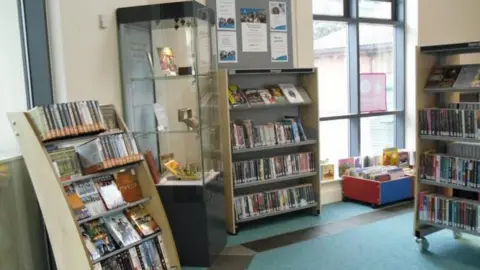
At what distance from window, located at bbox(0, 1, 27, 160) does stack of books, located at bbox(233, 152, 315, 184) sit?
7.29 ft

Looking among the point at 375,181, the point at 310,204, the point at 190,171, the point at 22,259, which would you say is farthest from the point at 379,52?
the point at 22,259

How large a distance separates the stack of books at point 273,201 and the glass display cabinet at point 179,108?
0.61 m

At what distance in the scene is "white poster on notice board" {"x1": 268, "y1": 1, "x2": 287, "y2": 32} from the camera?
5207 mm

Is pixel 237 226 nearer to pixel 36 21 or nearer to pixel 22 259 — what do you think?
pixel 22 259

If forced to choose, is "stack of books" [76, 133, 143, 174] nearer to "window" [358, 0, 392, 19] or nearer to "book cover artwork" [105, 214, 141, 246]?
"book cover artwork" [105, 214, 141, 246]

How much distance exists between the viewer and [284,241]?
441 centimetres

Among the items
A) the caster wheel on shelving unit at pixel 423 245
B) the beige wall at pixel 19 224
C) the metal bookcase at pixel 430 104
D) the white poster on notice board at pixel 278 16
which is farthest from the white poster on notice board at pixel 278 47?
the beige wall at pixel 19 224

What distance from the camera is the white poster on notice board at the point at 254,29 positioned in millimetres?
5027

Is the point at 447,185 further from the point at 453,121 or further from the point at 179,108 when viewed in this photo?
the point at 179,108

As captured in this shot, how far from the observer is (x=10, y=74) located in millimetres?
3330

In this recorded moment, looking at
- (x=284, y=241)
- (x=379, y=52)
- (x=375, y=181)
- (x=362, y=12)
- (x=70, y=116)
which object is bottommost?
→ (x=284, y=241)

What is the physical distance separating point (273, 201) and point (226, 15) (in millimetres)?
2145

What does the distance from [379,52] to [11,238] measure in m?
5.37

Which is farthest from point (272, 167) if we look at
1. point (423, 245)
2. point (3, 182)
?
point (3, 182)
